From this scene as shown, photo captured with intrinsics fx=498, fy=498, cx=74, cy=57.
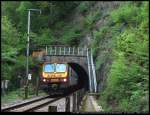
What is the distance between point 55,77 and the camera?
4538cm

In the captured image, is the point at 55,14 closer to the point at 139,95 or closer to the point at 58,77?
the point at 58,77

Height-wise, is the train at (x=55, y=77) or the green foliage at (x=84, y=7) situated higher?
the green foliage at (x=84, y=7)

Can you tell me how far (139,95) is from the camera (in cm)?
1794

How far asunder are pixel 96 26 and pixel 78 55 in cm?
392

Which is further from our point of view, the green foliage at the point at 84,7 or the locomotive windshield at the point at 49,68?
the green foliage at the point at 84,7

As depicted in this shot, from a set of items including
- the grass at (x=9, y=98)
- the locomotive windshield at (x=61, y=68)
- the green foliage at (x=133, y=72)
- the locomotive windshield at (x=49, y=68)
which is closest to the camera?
the green foliage at (x=133, y=72)

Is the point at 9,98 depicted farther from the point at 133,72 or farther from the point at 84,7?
the point at 84,7

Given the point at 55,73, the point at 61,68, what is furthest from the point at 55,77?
the point at 61,68

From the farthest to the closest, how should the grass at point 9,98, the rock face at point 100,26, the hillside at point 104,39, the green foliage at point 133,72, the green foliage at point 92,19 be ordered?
the green foliage at point 92,19 < the rock face at point 100,26 < the grass at point 9,98 < the hillside at point 104,39 < the green foliage at point 133,72

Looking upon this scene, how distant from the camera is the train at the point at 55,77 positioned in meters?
45.3

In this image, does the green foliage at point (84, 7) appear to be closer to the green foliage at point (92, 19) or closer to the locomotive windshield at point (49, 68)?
the green foliage at point (92, 19)

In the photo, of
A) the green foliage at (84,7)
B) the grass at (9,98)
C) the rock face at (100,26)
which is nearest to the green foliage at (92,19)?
the rock face at (100,26)

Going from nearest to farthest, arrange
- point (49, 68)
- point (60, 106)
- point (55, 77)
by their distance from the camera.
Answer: point (60, 106)
point (55, 77)
point (49, 68)

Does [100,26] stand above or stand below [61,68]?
above
